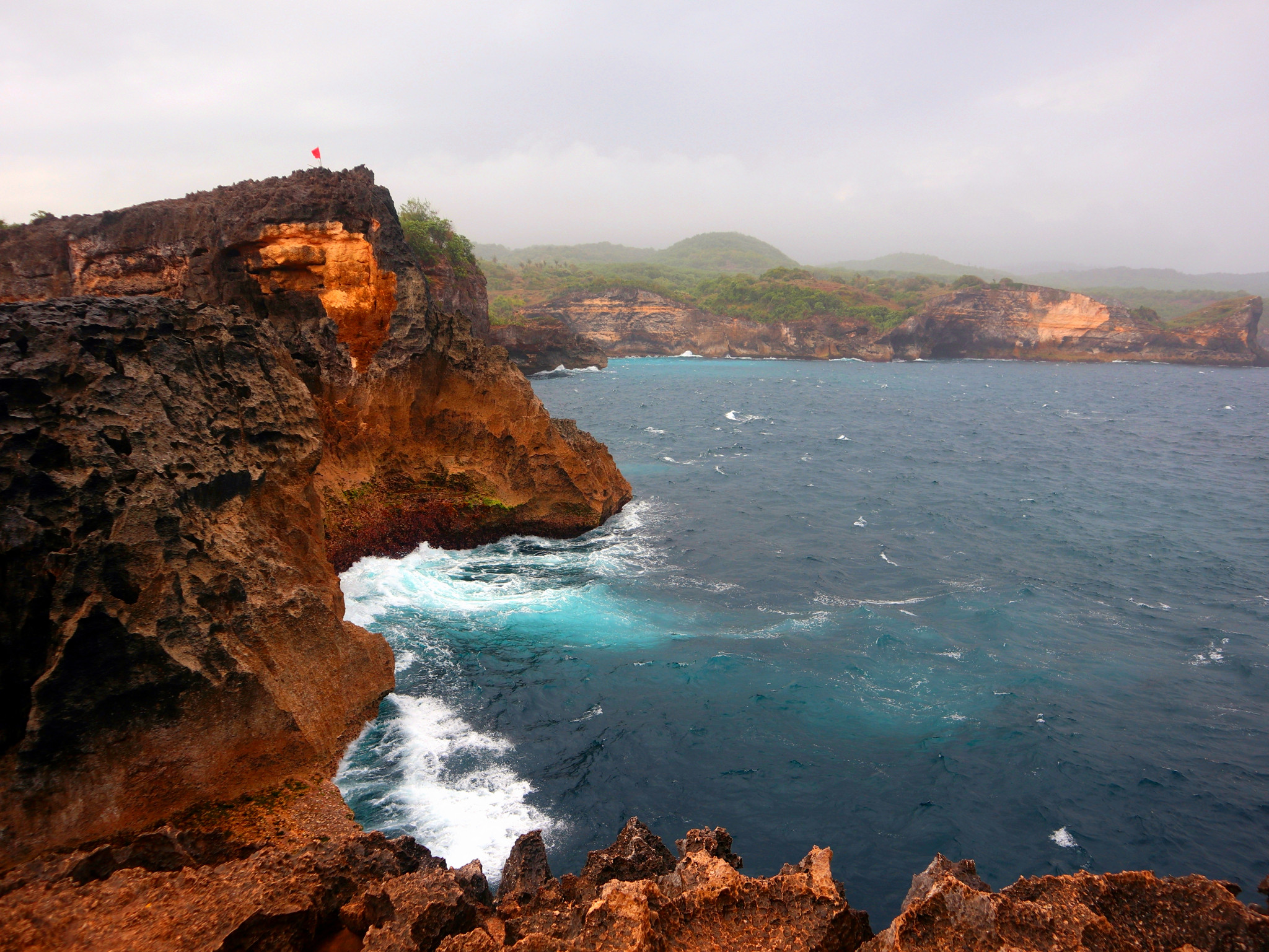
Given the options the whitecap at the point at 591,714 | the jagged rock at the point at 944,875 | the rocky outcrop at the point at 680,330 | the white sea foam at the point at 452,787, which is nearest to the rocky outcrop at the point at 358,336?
the white sea foam at the point at 452,787

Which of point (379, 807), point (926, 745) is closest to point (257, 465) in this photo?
point (379, 807)

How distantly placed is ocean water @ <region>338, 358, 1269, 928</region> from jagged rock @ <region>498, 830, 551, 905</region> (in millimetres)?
1258

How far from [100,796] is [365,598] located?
8988 millimetres

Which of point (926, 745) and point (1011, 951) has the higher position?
point (1011, 951)

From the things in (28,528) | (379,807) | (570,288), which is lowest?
(379,807)

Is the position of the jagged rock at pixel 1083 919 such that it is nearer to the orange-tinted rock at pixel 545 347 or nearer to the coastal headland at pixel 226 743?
the coastal headland at pixel 226 743

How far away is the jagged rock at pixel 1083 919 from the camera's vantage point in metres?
5.61

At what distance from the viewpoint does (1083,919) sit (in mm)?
5914

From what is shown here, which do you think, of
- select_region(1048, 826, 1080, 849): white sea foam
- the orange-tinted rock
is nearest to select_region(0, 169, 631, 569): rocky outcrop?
select_region(1048, 826, 1080, 849): white sea foam

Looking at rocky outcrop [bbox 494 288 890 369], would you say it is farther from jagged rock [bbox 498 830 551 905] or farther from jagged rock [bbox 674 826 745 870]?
jagged rock [bbox 674 826 745 870]

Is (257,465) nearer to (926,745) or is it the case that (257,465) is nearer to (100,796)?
(100,796)

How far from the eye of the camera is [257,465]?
10.9m

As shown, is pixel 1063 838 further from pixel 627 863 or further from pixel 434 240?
pixel 434 240

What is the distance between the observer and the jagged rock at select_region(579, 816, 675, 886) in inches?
296
